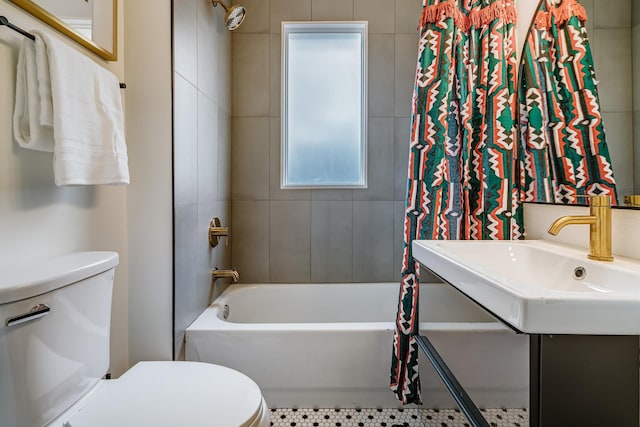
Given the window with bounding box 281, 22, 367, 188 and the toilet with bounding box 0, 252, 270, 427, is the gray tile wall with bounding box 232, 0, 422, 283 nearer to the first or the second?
the window with bounding box 281, 22, 367, 188

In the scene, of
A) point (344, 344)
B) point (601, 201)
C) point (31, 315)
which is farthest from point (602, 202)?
point (31, 315)

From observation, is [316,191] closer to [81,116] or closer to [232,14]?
[232,14]

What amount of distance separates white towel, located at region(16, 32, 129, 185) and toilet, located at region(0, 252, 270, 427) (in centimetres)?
28

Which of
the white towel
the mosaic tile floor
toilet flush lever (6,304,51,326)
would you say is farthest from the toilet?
the mosaic tile floor

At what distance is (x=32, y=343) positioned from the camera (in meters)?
0.85

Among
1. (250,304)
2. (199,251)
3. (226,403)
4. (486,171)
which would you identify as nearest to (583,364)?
(226,403)

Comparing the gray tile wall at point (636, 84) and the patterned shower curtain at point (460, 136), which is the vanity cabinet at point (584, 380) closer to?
the gray tile wall at point (636, 84)

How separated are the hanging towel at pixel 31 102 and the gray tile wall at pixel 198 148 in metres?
0.55

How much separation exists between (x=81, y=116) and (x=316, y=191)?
150 centimetres

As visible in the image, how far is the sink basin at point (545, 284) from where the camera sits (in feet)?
1.98

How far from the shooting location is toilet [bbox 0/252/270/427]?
0.81 metres

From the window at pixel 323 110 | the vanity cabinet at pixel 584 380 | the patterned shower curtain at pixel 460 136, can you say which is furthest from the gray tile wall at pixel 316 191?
the vanity cabinet at pixel 584 380

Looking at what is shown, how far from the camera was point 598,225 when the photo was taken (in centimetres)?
102

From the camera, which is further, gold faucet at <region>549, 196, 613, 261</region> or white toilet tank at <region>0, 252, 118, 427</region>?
gold faucet at <region>549, 196, 613, 261</region>
